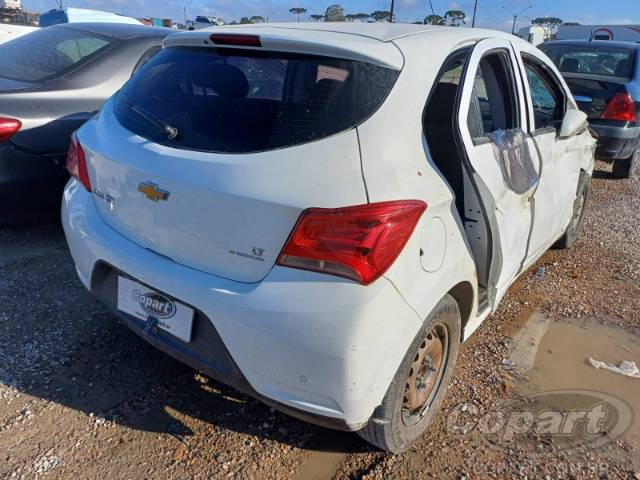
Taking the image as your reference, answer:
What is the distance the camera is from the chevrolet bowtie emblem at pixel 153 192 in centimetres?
192

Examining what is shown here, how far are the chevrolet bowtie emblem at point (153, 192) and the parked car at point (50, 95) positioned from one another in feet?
6.10

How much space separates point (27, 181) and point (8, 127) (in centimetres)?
36

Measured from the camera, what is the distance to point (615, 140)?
20.6 feet

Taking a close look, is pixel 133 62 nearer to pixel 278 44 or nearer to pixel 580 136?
Result: pixel 278 44

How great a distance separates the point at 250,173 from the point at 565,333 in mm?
2451

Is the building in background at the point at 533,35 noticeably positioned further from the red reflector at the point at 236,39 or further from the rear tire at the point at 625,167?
the red reflector at the point at 236,39

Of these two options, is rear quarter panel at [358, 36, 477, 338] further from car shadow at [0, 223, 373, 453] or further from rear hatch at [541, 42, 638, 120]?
rear hatch at [541, 42, 638, 120]

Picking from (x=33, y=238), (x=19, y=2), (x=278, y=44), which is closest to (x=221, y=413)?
(x=278, y=44)

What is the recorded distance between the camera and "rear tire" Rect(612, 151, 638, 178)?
7.02 metres

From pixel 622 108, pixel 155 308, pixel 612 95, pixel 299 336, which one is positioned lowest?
pixel 155 308

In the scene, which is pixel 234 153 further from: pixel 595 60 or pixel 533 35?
pixel 533 35

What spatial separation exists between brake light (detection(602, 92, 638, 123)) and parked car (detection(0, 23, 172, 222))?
5.10m

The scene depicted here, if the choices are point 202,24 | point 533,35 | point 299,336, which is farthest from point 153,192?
point 533,35

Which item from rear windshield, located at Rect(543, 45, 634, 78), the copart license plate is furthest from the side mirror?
rear windshield, located at Rect(543, 45, 634, 78)
